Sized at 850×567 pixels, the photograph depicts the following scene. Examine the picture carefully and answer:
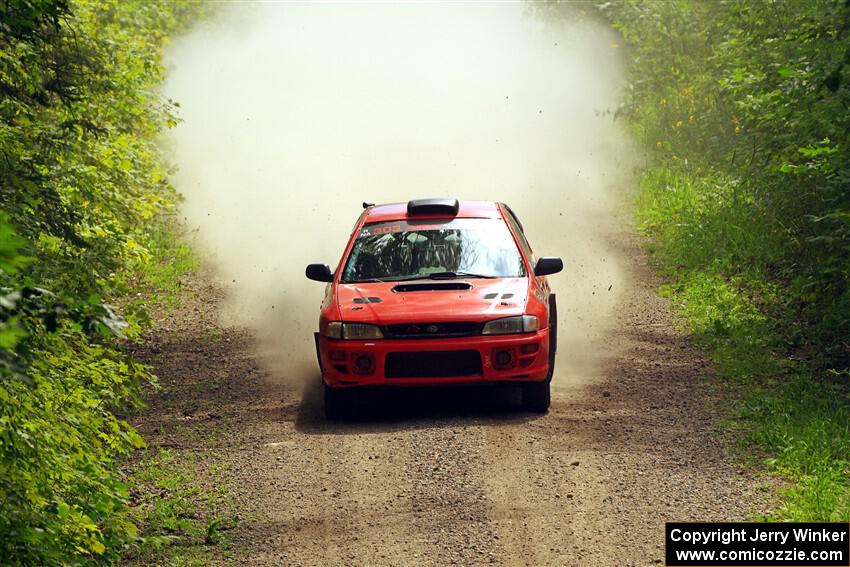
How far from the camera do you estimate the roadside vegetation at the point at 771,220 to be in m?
10.7

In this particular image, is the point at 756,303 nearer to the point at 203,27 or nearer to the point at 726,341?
the point at 726,341

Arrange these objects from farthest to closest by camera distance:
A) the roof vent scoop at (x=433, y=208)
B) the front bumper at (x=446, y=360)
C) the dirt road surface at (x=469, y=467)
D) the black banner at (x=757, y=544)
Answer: the roof vent scoop at (x=433, y=208)
the front bumper at (x=446, y=360)
the dirt road surface at (x=469, y=467)
the black banner at (x=757, y=544)

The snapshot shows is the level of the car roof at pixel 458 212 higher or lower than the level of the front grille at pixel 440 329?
higher

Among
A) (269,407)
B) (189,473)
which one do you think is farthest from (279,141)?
(189,473)

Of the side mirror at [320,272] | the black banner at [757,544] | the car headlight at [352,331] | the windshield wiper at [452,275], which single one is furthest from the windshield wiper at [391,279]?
the black banner at [757,544]

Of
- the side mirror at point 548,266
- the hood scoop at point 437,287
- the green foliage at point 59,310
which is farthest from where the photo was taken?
the side mirror at point 548,266

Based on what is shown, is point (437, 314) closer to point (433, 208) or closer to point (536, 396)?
point (536, 396)

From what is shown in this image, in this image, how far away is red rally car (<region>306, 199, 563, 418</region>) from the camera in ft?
34.7

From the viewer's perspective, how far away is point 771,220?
17.5 m

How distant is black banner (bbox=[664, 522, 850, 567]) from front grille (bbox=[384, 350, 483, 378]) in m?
3.03

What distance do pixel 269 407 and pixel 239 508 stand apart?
3.26 metres

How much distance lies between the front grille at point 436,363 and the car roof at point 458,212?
222 cm

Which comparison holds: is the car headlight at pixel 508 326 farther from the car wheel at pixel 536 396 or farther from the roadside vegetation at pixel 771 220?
the roadside vegetation at pixel 771 220

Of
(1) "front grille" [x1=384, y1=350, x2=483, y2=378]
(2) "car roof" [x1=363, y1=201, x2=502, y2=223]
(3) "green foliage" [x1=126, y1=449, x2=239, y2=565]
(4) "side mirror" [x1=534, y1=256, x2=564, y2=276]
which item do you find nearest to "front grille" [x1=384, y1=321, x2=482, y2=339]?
(1) "front grille" [x1=384, y1=350, x2=483, y2=378]
